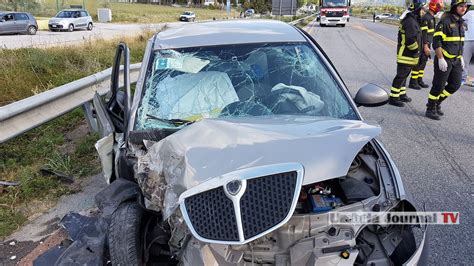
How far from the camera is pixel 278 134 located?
2.13 m

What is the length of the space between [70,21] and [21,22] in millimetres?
5334

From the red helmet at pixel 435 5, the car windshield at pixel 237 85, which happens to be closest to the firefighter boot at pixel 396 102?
the red helmet at pixel 435 5

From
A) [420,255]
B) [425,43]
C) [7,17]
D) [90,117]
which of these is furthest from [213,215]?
[7,17]

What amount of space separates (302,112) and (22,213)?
2.69 meters

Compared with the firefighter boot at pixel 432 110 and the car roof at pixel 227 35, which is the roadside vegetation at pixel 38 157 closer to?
the car roof at pixel 227 35

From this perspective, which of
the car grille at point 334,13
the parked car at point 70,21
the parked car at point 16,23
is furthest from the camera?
the car grille at point 334,13

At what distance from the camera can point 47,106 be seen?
4.36 metres

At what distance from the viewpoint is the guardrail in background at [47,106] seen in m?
3.80

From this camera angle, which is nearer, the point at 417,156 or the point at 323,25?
the point at 417,156

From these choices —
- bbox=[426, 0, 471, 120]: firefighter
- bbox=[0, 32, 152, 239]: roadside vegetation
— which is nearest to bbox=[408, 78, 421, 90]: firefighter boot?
bbox=[426, 0, 471, 120]: firefighter

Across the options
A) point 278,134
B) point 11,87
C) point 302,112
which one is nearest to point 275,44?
point 302,112

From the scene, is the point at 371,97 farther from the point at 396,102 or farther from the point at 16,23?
the point at 16,23

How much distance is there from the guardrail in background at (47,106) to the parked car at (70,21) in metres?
25.9

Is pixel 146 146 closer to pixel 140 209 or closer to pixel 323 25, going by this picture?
pixel 140 209
